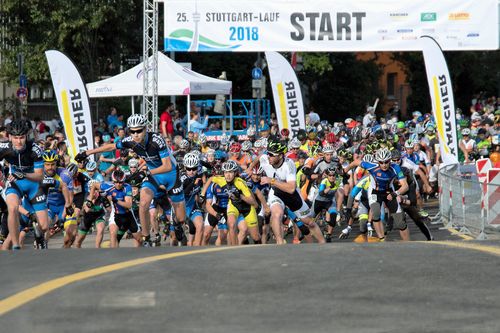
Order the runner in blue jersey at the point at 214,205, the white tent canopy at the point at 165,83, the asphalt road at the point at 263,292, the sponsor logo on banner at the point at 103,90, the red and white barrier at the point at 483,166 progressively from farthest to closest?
Result: the sponsor logo on banner at the point at 103,90 → the white tent canopy at the point at 165,83 → the red and white barrier at the point at 483,166 → the runner in blue jersey at the point at 214,205 → the asphalt road at the point at 263,292

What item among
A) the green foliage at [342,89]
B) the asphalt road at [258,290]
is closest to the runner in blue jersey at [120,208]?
the asphalt road at [258,290]

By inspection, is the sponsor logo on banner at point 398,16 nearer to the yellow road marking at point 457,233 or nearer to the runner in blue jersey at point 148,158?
the yellow road marking at point 457,233

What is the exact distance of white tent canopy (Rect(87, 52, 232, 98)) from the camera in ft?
96.3

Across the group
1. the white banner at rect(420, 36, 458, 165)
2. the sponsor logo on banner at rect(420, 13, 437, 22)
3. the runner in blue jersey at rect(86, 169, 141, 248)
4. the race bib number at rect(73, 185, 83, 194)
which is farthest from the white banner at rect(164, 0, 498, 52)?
the runner in blue jersey at rect(86, 169, 141, 248)

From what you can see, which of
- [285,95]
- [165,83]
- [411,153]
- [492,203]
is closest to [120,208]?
[492,203]

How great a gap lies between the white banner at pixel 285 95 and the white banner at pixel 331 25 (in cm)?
308

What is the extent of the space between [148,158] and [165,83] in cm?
1354

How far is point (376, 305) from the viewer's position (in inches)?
341

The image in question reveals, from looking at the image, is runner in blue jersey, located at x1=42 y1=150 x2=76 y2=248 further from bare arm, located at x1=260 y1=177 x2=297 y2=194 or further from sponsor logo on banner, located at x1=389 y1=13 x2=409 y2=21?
sponsor logo on banner, located at x1=389 y1=13 x2=409 y2=21

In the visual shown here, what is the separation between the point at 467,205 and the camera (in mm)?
20281

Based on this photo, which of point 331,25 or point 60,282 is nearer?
point 60,282

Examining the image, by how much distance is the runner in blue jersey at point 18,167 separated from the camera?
15422mm

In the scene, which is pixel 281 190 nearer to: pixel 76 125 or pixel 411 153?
pixel 76 125

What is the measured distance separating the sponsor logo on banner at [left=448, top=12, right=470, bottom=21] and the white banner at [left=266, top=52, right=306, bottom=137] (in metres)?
4.85
